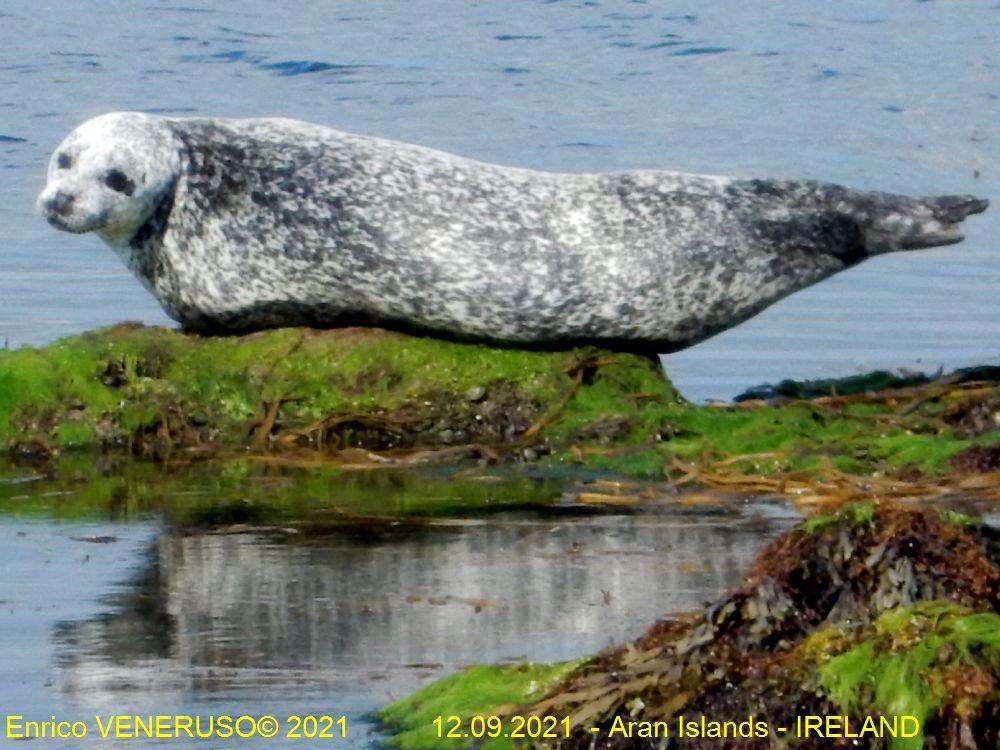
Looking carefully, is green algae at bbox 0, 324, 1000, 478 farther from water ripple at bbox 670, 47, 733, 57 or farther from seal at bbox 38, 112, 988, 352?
water ripple at bbox 670, 47, 733, 57

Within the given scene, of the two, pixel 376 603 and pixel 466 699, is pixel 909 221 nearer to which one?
pixel 376 603

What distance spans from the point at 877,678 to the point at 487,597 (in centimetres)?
205

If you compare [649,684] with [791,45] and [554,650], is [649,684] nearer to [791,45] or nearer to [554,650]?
[554,650]

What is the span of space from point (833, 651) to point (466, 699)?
2.99ft

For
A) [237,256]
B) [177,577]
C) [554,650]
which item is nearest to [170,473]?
[237,256]

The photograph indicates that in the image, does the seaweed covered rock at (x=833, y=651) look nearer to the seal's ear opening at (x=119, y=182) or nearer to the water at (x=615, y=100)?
the seal's ear opening at (x=119, y=182)

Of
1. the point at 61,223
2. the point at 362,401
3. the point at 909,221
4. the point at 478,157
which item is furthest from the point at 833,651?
the point at 478,157

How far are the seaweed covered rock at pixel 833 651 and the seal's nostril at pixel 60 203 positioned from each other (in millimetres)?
5004

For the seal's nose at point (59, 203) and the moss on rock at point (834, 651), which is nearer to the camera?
the moss on rock at point (834, 651)

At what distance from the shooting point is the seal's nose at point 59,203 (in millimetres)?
10047

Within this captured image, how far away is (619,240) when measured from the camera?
10.2 meters

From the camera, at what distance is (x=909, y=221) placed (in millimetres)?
10477

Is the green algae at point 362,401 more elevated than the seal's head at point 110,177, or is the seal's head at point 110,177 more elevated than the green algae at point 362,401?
the seal's head at point 110,177

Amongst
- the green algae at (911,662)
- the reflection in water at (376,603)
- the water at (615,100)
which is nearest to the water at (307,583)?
the reflection in water at (376,603)
